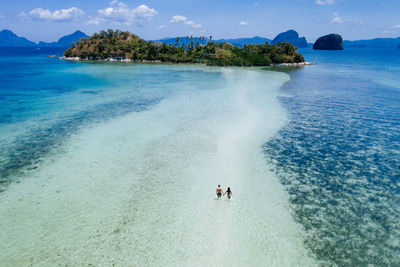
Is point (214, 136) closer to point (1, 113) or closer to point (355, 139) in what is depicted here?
point (355, 139)

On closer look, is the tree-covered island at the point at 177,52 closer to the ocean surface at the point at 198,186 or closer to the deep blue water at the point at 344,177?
the deep blue water at the point at 344,177

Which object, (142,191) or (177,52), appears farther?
(177,52)

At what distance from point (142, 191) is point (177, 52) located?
13383cm

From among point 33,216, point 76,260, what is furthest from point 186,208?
point 33,216

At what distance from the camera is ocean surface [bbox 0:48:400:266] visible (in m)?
14.1

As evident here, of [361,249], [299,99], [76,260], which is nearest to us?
[76,260]

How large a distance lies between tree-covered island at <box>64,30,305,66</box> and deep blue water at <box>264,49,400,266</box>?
8607cm

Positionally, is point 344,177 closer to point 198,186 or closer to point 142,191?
point 198,186

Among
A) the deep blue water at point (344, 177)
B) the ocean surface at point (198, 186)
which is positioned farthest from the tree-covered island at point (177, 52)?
the ocean surface at point (198, 186)

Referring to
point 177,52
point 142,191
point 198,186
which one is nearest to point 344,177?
point 198,186

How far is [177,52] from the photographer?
142125 millimetres

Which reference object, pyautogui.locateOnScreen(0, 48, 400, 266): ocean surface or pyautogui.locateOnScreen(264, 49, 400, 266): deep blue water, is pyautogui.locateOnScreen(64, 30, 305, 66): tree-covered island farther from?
pyautogui.locateOnScreen(0, 48, 400, 266): ocean surface

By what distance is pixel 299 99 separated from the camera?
168ft

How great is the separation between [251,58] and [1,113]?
10777 cm
